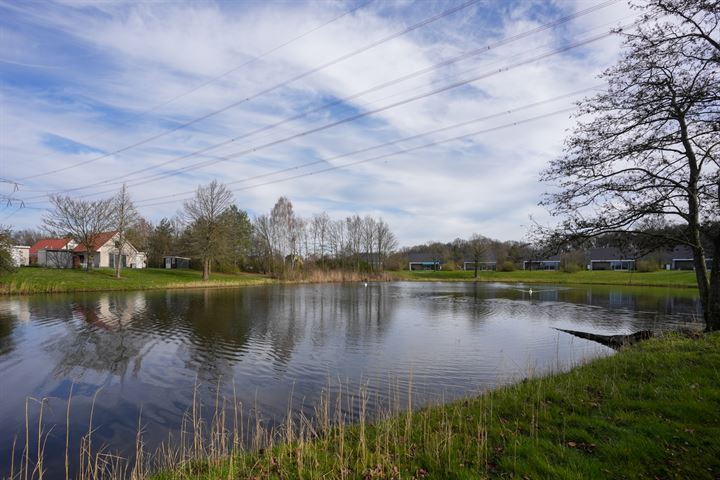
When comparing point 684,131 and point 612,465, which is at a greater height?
point 684,131

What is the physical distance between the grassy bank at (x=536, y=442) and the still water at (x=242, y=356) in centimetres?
152

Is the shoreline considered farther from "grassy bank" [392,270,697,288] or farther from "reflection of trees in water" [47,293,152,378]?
"reflection of trees in water" [47,293,152,378]

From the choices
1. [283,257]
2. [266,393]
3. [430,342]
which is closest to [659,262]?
[283,257]

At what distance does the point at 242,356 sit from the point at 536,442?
10437 millimetres

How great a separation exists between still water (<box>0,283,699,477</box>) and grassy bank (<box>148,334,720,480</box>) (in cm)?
152

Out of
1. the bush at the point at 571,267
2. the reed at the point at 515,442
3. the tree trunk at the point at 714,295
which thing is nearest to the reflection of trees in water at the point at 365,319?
the reed at the point at 515,442

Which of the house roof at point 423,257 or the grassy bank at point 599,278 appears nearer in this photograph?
the grassy bank at point 599,278

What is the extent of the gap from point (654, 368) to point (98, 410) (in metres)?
11.9

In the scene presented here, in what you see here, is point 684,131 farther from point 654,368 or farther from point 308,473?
point 308,473

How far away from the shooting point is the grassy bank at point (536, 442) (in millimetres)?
4352

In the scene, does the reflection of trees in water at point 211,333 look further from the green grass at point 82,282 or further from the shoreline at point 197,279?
the shoreline at point 197,279

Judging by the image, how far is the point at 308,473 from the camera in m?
4.73

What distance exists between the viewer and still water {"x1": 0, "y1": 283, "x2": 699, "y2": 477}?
863cm

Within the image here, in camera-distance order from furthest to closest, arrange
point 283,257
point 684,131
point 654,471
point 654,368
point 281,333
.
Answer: point 283,257, point 281,333, point 684,131, point 654,368, point 654,471
